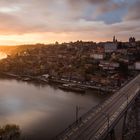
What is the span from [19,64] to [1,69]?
18.7 ft

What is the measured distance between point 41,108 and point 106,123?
51.3ft

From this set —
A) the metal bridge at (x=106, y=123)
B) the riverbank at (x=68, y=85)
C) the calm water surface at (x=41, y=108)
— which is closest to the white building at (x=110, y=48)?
the riverbank at (x=68, y=85)

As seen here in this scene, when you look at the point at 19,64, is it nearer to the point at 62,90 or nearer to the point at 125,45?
the point at 62,90

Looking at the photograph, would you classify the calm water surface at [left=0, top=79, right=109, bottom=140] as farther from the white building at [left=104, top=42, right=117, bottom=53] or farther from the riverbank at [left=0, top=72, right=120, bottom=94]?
the white building at [left=104, top=42, right=117, bottom=53]

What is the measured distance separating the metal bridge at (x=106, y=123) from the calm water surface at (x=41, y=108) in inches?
189

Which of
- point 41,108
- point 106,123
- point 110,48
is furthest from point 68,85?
point 110,48

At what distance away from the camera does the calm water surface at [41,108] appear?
2577 cm

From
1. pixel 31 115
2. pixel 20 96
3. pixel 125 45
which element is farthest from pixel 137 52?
pixel 31 115

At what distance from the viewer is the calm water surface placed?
84.5 feet

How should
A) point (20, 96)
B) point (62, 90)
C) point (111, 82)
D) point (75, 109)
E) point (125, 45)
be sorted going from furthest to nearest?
point (125, 45), point (111, 82), point (62, 90), point (20, 96), point (75, 109)

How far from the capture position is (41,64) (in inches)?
3056

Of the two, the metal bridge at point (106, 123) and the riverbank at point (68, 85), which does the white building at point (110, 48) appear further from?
the metal bridge at point (106, 123)

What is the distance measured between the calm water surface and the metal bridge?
15.7ft

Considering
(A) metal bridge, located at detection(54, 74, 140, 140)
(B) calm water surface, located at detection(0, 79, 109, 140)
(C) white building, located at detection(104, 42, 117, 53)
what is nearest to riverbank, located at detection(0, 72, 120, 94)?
(B) calm water surface, located at detection(0, 79, 109, 140)
